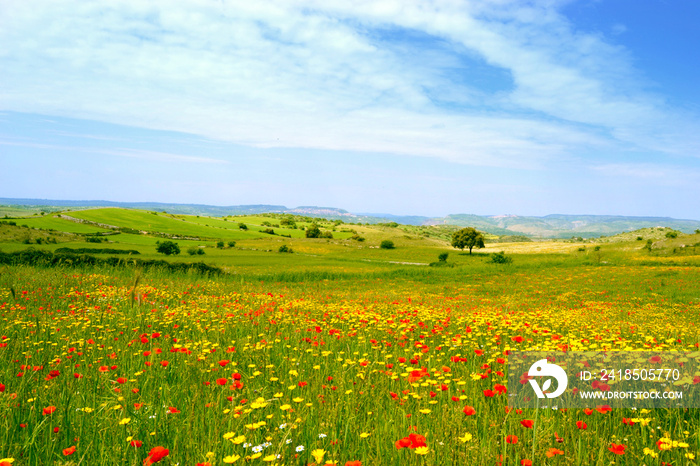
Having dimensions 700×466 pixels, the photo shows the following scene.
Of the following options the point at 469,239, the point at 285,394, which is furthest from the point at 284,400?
the point at 469,239

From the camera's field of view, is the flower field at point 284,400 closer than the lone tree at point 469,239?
Yes

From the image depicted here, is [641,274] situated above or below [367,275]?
above

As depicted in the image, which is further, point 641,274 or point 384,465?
point 641,274

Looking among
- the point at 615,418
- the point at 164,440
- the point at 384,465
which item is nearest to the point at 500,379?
the point at 615,418

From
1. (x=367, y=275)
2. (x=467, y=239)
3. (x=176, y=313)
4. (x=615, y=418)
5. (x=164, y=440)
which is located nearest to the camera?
(x=164, y=440)

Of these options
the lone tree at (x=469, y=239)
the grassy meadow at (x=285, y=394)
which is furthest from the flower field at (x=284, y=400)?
the lone tree at (x=469, y=239)

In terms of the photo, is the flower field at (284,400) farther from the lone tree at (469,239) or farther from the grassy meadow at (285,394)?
the lone tree at (469,239)

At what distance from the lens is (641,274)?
30750 millimetres

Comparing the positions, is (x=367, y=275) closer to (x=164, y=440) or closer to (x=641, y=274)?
(x=641, y=274)

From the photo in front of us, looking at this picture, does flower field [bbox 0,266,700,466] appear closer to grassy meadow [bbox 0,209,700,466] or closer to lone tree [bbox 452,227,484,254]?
grassy meadow [bbox 0,209,700,466]

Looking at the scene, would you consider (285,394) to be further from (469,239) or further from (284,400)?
(469,239)

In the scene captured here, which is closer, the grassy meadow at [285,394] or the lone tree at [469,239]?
the grassy meadow at [285,394]

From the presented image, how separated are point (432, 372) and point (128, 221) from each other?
124495 mm

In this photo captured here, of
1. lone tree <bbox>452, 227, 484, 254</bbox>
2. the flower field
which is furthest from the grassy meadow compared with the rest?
lone tree <bbox>452, 227, 484, 254</bbox>
